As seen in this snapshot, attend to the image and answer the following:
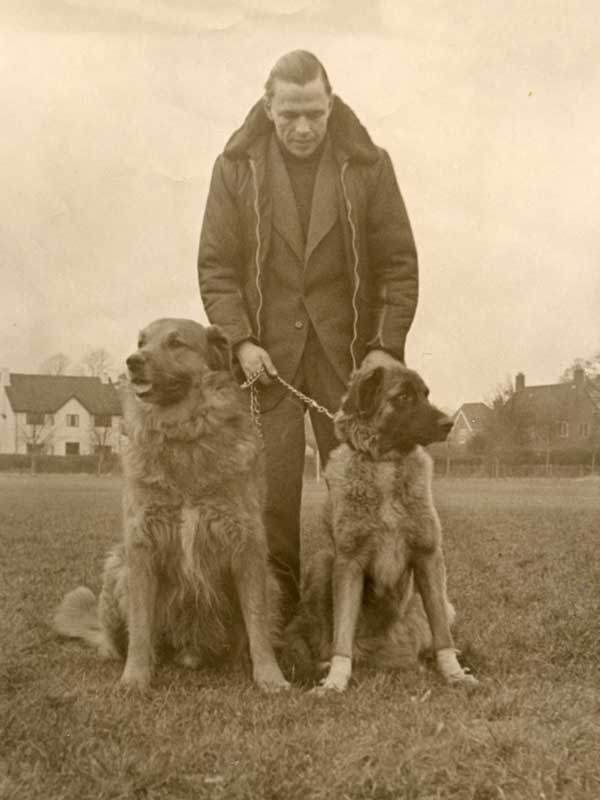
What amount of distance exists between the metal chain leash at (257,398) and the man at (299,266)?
1.4 inches

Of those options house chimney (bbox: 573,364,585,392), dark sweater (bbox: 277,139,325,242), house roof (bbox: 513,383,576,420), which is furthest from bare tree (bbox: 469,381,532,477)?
dark sweater (bbox: 277,139,325,242)

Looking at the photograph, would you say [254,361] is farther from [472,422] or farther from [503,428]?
[503,428]

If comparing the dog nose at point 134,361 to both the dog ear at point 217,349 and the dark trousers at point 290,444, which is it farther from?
the dark trousers at point 290,444

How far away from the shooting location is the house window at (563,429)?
15.2 m

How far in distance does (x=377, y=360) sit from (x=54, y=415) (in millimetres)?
7411

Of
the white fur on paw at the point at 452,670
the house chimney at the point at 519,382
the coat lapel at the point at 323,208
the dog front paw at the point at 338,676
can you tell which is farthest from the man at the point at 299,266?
the house chimney at the point at 519,382

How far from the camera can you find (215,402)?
4.59 metres

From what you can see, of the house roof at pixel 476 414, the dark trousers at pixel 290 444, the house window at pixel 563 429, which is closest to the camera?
the dark trousers at pixel 290 444

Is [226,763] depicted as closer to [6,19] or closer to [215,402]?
[215,402]

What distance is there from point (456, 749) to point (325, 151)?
341 cm

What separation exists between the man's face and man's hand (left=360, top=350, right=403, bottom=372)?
124 cm

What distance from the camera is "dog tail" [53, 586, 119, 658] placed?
16.9 ft

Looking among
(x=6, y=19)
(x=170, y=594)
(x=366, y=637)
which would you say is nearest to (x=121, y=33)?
(x=6, y=19)

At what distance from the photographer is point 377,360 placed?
4.86m
